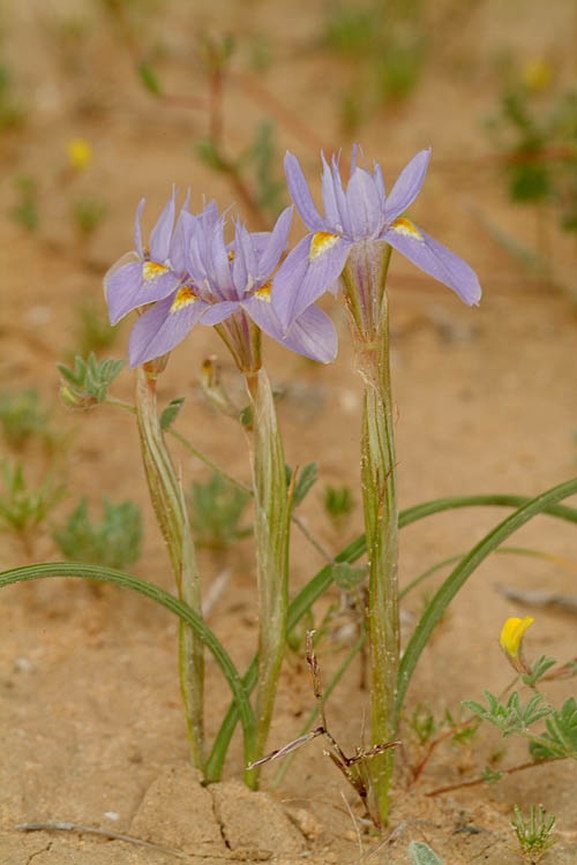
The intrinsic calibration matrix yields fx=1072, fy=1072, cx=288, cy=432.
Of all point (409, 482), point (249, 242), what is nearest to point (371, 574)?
point (249, 242)

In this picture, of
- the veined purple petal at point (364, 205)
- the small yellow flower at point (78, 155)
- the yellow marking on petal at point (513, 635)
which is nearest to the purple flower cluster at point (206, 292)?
the veined purple petal at point (364, 205)

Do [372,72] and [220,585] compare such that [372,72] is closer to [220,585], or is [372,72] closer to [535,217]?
[535,217]

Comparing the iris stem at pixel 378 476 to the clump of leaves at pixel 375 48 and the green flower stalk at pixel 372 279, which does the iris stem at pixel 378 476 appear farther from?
the clump of leaves at pixel 375 48

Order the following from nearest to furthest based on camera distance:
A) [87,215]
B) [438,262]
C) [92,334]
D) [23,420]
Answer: [438,262] → [23,420] → [92,334] → [87,215]

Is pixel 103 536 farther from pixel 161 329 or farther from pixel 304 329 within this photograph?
pixel 304 329

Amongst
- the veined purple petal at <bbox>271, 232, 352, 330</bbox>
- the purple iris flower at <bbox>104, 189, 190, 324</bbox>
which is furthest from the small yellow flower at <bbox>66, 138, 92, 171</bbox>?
the veined purple petal at <bbox>271, 232, 352, 330</bbox>

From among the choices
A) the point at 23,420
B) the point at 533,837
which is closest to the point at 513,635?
the point at 533,837
